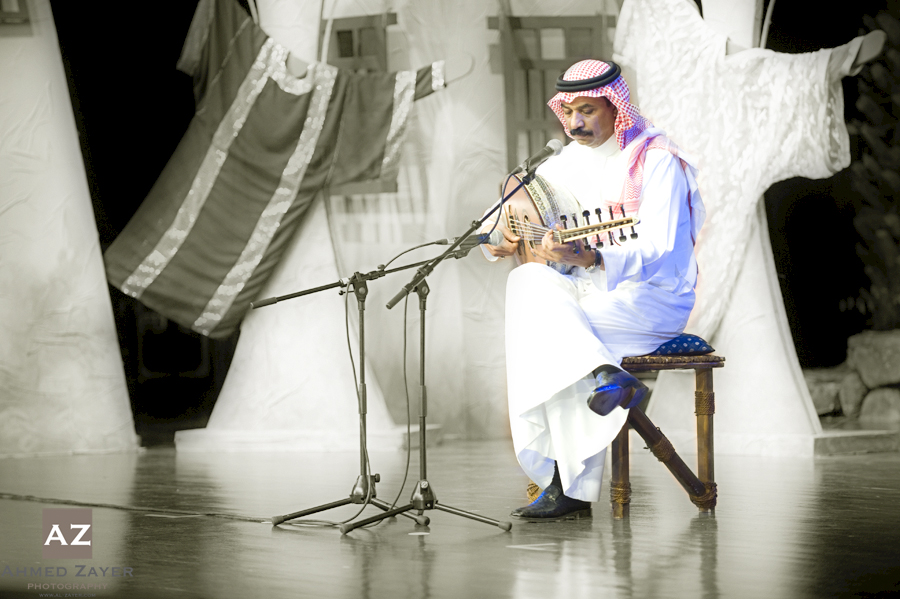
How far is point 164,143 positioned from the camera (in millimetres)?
5730

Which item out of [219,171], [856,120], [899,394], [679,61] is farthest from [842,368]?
[219,171]

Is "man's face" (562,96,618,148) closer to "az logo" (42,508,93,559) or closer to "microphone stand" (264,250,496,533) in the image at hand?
"microphone stand" (264,250,496,533)

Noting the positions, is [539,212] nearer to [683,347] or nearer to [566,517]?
[683,347]

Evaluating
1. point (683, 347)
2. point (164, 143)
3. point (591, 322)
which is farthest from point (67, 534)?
point (164, 143)

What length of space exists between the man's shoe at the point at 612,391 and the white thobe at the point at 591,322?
48 millimetres

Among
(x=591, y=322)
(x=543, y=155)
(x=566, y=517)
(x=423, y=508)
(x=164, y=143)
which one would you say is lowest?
(x=566, y=517)

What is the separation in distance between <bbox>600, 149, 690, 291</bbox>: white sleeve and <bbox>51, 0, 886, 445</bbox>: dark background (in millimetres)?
2747

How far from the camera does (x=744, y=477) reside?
3771mm

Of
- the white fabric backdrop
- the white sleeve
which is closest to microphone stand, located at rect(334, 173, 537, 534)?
the white sleeve

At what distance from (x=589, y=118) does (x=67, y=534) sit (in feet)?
6.33

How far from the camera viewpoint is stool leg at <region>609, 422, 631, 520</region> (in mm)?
2750

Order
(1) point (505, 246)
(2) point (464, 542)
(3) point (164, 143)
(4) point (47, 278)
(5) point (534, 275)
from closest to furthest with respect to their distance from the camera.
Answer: (2) point (464, 542) < (5) point (534, 275) < (1) point (505, 246) < (4) point (47, 278) < (3) point (164, 143)

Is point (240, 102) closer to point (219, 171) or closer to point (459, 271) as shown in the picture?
point (219, 171)

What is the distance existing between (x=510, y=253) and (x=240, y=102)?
9.83 ft
